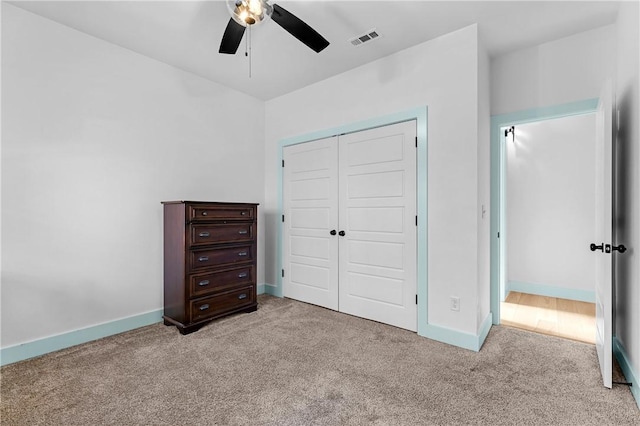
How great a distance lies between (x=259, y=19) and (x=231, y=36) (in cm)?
27

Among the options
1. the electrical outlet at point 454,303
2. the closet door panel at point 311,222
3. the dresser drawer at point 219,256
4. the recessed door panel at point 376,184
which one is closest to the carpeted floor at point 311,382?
the electrical outlet at point 454,303

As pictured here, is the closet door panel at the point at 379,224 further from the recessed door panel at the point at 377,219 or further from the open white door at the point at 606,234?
the open white door at the point at 606,234

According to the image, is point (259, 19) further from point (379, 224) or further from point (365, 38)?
point (379, 224)

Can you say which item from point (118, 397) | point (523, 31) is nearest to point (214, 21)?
point (523, 31)

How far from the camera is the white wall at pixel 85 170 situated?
2383mm

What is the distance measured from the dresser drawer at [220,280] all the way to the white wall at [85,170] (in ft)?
1.70

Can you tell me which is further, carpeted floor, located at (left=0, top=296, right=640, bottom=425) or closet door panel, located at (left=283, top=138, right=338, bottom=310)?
closet door panel, located at (left=283, top=138, right=338, bottom=310)

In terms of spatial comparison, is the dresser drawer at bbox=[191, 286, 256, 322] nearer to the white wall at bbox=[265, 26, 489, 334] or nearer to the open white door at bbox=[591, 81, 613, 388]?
the white wall at bbox=[265, 26, 489, 334]

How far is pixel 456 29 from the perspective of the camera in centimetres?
266

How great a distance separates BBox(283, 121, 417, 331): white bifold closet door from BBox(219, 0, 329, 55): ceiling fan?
1.37m

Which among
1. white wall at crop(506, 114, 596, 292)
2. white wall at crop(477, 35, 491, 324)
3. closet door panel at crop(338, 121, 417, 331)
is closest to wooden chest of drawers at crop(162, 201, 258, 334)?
closet door panel at crop(338, 121, 417, 331)

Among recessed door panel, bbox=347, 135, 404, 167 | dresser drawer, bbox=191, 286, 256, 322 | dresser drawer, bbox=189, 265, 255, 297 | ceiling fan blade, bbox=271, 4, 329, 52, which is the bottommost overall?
dresser drawer, bbox=191, 286, 256, 322

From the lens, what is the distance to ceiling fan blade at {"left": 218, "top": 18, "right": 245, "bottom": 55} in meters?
2.00

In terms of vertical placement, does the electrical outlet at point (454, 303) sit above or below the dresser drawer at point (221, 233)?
below
